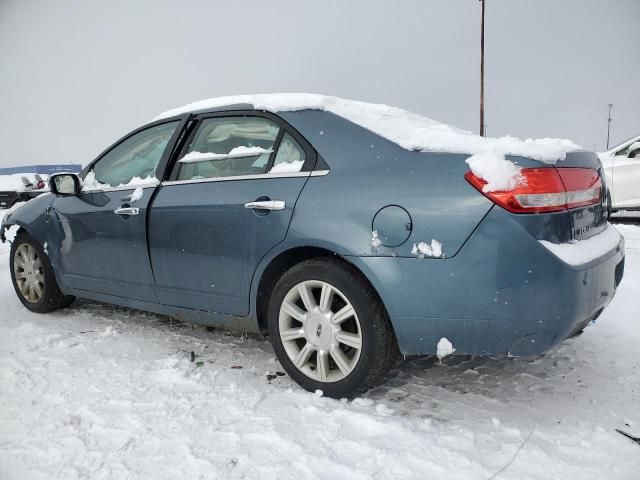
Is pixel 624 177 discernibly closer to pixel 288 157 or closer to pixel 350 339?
pixel 288 157

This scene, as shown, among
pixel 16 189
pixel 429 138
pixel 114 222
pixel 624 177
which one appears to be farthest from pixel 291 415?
pixel 16 189

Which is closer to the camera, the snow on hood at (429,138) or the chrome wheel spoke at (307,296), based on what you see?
the snow on hood at (429,138)

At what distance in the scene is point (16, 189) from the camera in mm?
16766

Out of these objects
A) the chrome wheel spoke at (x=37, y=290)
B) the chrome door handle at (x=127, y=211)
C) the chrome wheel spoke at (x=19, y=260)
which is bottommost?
the chrome wheel spoke at (x=37, y=290)

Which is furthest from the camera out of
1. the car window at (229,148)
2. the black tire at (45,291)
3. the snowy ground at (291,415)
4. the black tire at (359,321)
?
the black tire at (45,291)

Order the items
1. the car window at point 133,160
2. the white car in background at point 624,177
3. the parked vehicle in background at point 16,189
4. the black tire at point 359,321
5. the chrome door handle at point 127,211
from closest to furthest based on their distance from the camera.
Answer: the black tire at point 359,321 → the chrome door handle at point 127,211 → the car window at point 133,160 → the white car in background at point 624,177 → the parked vehicle in background at point 16,189

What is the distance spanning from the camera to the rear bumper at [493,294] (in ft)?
6.40

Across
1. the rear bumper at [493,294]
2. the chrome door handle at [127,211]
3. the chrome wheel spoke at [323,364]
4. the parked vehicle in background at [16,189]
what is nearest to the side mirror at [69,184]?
the chrome door handle at [127,211]

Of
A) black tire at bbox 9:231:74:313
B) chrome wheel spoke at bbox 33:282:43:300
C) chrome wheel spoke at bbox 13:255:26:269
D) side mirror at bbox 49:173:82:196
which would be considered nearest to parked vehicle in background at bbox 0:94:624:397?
side mirror at bbox 49:173:82:196

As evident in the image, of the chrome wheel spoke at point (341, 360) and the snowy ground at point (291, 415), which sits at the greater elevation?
the chrome wheel spoke at point (341, 360)

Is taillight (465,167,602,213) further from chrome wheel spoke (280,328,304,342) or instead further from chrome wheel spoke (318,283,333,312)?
chrome wheel spoke (280,328,304,342)

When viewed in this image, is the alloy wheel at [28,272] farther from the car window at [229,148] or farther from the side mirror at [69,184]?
the car window at [229,148]

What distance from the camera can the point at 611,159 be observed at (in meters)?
8.83

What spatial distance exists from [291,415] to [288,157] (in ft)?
4.34
